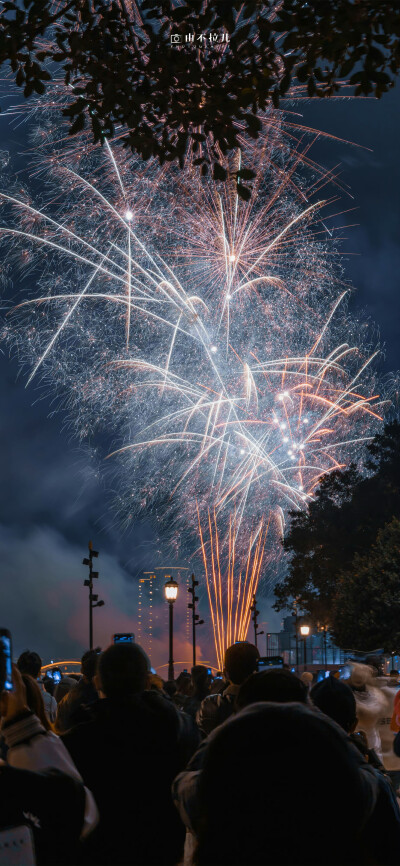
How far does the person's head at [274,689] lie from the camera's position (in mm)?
2869

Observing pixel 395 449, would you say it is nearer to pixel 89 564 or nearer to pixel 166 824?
pixel 89 564

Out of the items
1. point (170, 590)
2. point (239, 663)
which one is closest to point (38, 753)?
point (239, 663)

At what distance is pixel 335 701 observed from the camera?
4.95m

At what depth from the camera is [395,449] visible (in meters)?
43.3

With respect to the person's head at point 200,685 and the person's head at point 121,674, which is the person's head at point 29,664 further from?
the person's head at point 121,674

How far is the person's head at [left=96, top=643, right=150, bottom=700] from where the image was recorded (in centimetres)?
393

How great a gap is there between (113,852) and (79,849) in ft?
4.66

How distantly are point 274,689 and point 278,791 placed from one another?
0.85m

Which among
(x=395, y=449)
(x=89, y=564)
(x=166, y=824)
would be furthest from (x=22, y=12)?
(x=395, y=449)

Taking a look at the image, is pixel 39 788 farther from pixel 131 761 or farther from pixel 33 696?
pixel 131 761

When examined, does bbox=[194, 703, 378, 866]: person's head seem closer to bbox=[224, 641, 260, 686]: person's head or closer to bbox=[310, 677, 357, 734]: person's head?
bbox=[310, 677, 357, 734]: person's head

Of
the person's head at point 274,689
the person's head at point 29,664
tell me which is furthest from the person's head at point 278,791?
the person's head at point 29,664

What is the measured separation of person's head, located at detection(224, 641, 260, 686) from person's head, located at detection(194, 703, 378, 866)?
3.97 meters

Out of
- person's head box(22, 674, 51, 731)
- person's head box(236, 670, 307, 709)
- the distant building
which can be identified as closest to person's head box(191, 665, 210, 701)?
person's head box(236, 670, 307, 709)
